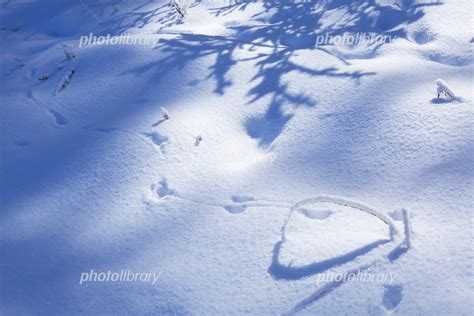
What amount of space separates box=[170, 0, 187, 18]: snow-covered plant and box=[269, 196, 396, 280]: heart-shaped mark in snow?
2996 mm

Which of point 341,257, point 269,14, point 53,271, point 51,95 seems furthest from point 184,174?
point 269,14

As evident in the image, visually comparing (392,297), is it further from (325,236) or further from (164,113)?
(164,113)

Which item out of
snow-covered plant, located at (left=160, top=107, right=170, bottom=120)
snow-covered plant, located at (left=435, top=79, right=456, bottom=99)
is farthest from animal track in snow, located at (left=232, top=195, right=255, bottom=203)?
snow-covered plant, located at (left=435, top=79, right=456, bottom=99)

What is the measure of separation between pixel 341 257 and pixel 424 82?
4.96ft

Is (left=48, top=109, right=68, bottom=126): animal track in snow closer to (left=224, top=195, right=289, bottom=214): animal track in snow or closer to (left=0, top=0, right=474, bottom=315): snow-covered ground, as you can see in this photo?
(left=0, top=0, right=474, bottom=315): snow-covered ground

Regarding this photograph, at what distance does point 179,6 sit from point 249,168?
2.80 metres

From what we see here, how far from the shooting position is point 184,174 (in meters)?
2.56

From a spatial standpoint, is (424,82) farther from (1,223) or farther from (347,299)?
(1,223)

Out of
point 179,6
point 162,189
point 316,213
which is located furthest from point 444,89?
point 179,6

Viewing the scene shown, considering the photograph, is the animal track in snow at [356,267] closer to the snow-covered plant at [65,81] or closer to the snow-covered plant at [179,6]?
the snow-covered plant at [65,81]

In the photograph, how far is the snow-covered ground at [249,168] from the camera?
1860 mm

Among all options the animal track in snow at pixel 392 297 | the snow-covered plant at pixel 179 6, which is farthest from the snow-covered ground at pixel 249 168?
the snow-covered plant at pixel 179 6

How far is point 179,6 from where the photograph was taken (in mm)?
4590

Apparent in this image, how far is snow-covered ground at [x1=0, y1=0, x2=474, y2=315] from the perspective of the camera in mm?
1860
